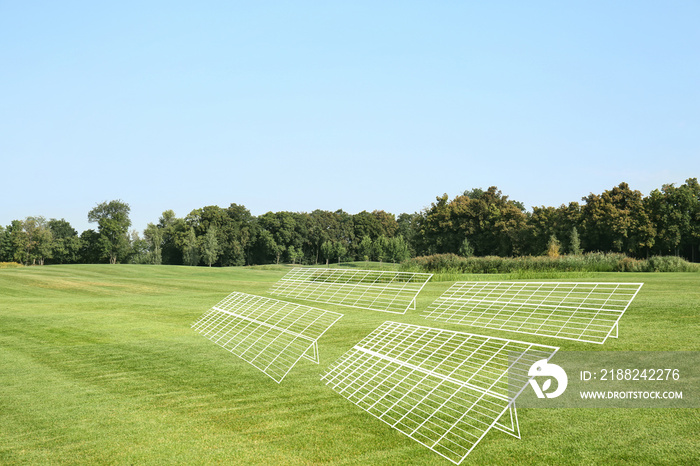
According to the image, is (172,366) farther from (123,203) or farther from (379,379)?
(123,203)

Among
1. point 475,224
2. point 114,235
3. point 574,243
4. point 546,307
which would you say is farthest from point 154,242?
point 546,307

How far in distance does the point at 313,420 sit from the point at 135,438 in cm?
150

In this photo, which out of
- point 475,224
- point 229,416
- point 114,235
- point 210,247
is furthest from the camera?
point 114,235

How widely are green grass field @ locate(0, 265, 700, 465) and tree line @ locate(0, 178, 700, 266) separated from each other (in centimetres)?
2896

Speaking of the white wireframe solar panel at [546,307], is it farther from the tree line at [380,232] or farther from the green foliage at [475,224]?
the green foliage at [475,224]

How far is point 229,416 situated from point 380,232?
231 feet

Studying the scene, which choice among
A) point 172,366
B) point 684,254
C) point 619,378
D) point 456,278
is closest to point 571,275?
point 456,278

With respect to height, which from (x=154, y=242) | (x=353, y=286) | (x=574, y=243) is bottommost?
(x=353, y=286)

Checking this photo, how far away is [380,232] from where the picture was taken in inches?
2948

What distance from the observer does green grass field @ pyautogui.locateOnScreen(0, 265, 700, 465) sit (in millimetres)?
3771

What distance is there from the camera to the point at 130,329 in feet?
34.3

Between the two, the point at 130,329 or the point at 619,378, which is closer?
the point at 619,378

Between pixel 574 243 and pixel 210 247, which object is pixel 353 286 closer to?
pixel 574 243

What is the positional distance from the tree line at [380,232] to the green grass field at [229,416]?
29.0 metres
